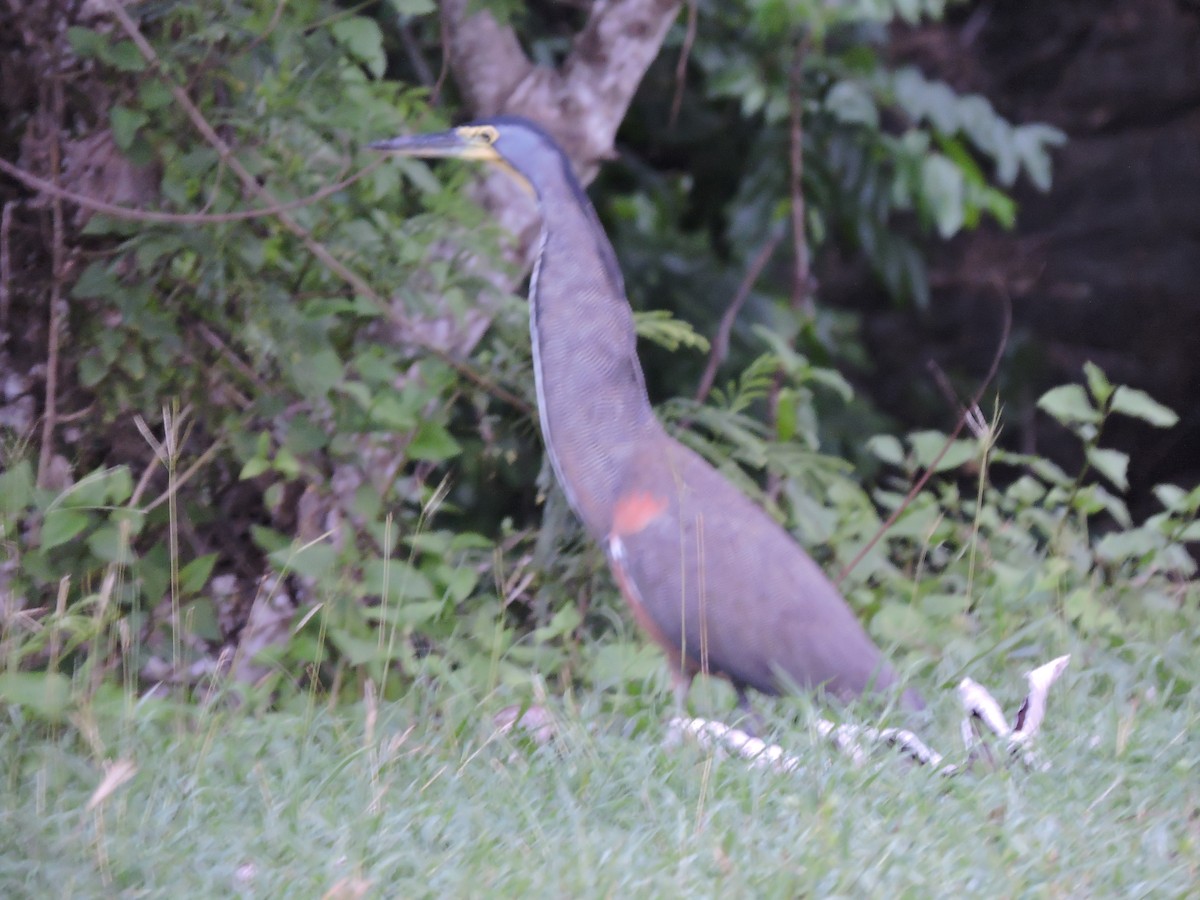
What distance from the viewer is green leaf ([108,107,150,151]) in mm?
3898

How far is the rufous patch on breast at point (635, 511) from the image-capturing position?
12.4ft

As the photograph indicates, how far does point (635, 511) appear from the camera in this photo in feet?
12.5

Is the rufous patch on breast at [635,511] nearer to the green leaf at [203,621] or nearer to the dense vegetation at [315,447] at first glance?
the dense vegetation at [315,447]

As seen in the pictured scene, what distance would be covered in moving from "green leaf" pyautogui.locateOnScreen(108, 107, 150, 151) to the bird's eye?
87 centimetres

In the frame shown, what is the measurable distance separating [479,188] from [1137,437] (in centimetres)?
489

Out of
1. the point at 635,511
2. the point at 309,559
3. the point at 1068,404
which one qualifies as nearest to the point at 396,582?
the point at 309,559

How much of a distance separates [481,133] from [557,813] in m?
2.01

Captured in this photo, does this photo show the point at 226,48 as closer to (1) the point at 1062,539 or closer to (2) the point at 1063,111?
(1) the point at 1062,539

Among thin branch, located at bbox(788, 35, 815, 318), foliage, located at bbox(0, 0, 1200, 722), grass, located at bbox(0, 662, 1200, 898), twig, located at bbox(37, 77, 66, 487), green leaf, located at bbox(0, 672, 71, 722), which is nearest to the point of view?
grass, located at bbox(0, 662, 1200, 898)

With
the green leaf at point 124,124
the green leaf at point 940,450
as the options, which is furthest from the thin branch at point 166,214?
the green leaf at point 940,450

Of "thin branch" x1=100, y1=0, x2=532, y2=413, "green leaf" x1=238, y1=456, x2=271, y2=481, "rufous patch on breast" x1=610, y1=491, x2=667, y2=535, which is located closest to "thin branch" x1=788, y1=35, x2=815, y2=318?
"thin branch" x1=100, y1=0, x2=532, y2=413

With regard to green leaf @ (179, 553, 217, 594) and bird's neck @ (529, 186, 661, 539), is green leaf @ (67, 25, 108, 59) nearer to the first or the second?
bird's neck @ (529, 186, 661, 539)

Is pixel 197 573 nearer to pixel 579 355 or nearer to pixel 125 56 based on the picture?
pixel 579 355

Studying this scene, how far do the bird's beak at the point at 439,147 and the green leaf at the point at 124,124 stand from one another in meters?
0.63
